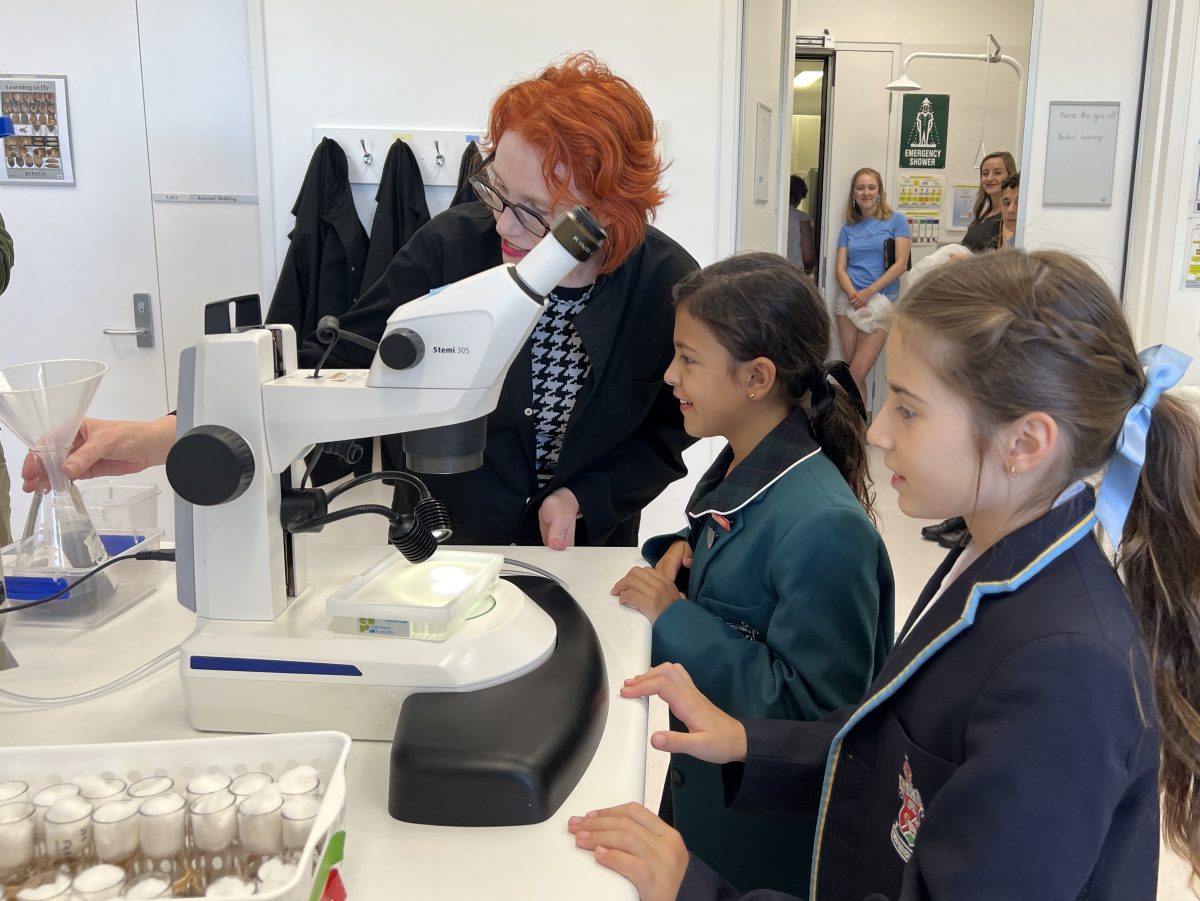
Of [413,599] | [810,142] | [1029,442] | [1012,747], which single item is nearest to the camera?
[1012,747]

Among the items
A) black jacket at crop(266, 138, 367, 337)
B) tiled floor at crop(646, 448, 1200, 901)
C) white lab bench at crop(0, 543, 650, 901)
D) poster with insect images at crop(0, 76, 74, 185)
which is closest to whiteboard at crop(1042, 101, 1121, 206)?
tiled floor at crop(646, 448, 1200, 901)

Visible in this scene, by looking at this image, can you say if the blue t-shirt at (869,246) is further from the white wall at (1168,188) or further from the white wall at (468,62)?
the white wall at (468,62)

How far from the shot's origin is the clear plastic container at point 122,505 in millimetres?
1273

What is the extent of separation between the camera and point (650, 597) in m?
1.18

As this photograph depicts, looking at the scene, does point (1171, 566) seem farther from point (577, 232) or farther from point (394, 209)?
point (394, 209)

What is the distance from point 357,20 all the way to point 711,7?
3.22ft

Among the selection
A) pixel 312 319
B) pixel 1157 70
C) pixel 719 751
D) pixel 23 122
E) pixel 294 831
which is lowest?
pixel 719 751

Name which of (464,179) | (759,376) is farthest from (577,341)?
(464,179)

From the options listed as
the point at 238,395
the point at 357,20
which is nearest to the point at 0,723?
the point at 238,395

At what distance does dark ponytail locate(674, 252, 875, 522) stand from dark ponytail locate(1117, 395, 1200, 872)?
48cm

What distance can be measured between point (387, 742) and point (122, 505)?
2.10 ft

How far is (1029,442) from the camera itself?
78cm

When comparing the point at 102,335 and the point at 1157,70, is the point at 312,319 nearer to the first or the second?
the point at 102,335

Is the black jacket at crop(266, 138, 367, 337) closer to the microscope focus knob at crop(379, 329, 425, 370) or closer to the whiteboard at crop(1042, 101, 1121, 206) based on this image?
the microscope focus knob at crop(379, 329, 425, 370)
